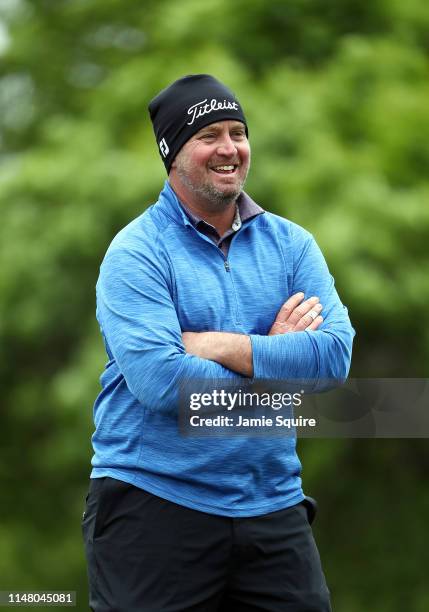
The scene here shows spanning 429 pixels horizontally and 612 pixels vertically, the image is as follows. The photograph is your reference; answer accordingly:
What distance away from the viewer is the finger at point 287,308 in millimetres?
2547

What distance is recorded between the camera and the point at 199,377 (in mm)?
2389

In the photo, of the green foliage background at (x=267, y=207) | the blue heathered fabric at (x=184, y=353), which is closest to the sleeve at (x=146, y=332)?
the blue heathered fabric at (x=184, y=353)

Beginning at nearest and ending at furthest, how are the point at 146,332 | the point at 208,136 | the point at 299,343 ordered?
the point at 146,332
the point at 299,343
the point at 208,136

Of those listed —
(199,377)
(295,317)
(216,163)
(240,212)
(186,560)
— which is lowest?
(186,560)

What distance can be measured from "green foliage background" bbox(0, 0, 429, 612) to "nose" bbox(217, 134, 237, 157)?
263 cm

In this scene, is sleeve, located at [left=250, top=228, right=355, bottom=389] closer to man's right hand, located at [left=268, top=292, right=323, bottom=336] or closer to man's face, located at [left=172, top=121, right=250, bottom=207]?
man's right hand, located at [left=268, top=292, right=323, bottom=336]

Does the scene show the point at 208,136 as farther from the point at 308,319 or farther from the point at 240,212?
the point at 308,319

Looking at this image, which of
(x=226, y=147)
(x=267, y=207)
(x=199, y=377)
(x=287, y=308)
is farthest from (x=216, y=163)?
(x=267, y=207)

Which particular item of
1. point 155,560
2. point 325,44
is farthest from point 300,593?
point 325,44

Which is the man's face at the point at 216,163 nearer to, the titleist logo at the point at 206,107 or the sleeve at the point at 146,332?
the titleist logo at the point at 206,107

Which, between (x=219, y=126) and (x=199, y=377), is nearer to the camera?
(x=199, y=377)

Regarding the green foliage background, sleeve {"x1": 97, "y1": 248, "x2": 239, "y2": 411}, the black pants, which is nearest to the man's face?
sleeve {"x1": 97, "y1": 248, "x2": 239, "y2": 411}

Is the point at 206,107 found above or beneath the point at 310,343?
above

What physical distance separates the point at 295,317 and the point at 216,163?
0.40m
